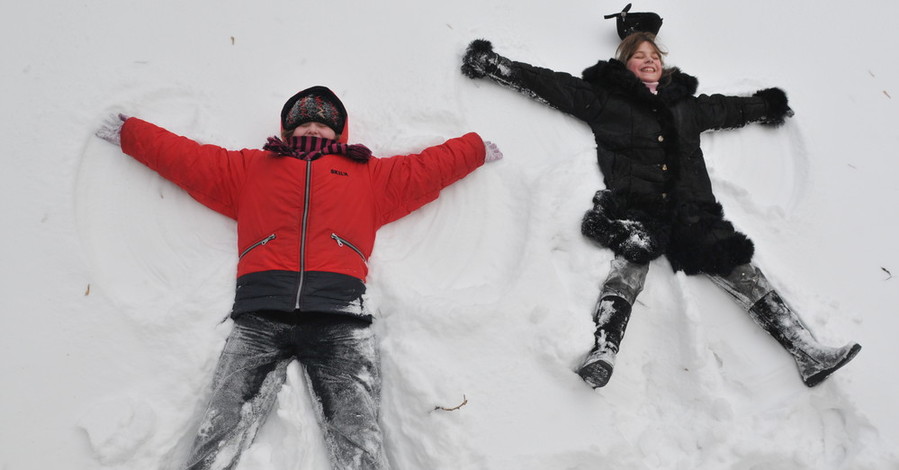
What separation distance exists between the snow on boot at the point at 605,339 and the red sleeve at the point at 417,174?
919mm

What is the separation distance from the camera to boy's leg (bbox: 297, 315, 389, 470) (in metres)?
2.27

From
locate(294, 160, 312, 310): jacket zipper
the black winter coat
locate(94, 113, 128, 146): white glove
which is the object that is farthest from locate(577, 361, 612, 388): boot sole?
locate(94, 113, 128, 146): white glove

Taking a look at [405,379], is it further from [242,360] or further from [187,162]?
[187,162]

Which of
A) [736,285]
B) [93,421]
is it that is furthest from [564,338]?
[93,421]

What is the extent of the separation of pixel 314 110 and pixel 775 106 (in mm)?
2440

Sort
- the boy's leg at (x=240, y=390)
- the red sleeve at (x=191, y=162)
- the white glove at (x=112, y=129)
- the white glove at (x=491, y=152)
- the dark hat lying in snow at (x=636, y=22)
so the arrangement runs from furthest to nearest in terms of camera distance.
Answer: the dark hat lying in snow at (x=636, y=22) < the white glove at (x=491, y=152) < the white glove at (x=112, y=129) < the red sleeve at (x=191, y=162) < the boy's leg at (x=240, y=390)

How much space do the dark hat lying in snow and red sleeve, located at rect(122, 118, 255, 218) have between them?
85.5 inches

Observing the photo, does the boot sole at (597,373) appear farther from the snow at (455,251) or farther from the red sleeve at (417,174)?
the red sleeve at (417,174)

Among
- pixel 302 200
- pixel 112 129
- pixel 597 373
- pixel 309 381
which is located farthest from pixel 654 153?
pixel 112 129

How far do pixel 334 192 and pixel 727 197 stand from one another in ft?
6.49

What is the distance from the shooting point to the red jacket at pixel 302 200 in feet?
7.97

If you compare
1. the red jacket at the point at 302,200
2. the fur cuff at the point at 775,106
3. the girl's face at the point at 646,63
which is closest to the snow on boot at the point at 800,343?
the fur cuff at the point at 775,106

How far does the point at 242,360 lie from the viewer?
2367 millimetres

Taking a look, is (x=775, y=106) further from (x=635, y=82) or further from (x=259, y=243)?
(x=259, y=243)
